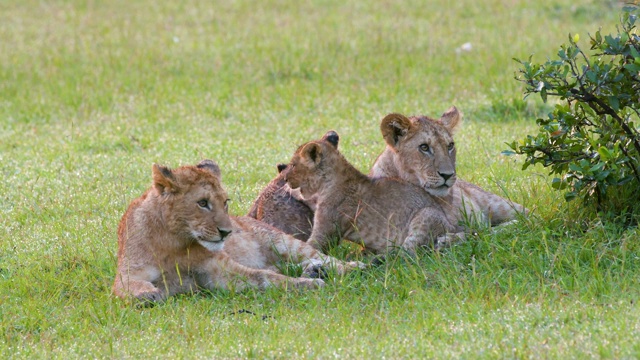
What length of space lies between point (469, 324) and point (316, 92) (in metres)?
8.12

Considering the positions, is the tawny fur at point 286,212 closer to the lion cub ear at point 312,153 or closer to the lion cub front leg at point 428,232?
the lion cub ear at point 312,153

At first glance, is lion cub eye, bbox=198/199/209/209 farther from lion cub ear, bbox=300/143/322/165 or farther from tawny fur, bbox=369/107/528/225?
tawny fur, bbox=369/107/528/225

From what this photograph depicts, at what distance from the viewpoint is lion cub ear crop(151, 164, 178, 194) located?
693 cm

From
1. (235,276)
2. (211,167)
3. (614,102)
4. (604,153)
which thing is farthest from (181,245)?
(614,102)

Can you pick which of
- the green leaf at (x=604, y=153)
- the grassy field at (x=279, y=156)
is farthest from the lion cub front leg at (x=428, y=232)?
the green leaf at (x=604, y=153)

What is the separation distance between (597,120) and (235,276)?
270cm

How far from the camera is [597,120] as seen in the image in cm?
762

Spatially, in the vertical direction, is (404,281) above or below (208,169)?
below

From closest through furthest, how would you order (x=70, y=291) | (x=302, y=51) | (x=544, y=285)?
(x=544, y=285), (x=70, y=291), (x=302, y=51)

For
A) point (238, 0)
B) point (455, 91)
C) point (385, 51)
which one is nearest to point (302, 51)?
point (385, 51)

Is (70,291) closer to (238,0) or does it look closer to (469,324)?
(469,324)

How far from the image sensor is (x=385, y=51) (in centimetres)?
1566

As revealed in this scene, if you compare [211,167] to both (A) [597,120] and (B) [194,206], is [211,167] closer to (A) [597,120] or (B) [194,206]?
(B) [194,206]

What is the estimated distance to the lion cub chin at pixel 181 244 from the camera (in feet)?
22.7
